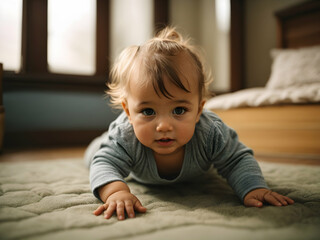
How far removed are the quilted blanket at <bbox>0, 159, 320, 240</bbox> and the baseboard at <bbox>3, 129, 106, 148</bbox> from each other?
1209 millimetres

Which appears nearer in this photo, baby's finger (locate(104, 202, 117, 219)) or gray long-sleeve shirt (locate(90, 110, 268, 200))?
baby's finger (locate(104, 202, 117, 219))

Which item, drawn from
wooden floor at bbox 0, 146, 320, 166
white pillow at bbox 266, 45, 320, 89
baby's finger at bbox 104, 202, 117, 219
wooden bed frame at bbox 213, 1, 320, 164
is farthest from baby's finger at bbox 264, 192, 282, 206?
white pillow at bbox 266, 45, 320, 89

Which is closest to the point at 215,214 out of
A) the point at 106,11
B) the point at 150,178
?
the point at 150,178

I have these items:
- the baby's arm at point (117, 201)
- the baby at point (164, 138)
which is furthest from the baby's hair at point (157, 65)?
the baby's arm at point (117, 201)

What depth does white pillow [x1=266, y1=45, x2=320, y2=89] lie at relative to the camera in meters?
1.62

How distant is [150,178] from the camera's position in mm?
689

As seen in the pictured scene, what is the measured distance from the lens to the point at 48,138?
1.97m

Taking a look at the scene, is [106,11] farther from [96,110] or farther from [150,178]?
[150,178]

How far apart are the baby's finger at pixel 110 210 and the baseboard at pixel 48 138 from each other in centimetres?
157

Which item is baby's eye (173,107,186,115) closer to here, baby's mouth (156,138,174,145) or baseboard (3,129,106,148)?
baby's mouth (156,138,174,145)

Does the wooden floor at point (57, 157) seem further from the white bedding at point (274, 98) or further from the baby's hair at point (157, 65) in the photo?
the baby's hair at point (157, 65)

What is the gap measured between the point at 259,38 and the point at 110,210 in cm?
267

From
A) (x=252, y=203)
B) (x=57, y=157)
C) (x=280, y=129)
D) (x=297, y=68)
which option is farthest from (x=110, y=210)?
(x=297, y=68)

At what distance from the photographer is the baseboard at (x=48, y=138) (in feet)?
6.02
